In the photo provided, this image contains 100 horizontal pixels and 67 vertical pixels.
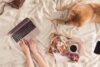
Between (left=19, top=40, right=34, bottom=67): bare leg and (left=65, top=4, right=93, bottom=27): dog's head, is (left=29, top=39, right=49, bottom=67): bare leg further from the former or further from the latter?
(left=65, top=4, right=93, bottom=27): dog's head

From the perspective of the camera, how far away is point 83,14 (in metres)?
1.56

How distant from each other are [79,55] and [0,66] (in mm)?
511

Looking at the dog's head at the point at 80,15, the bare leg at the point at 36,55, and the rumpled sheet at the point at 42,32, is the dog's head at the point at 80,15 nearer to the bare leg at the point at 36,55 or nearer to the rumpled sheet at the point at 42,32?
the rumpled sheet at the point at 42,32

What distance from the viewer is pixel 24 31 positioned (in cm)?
155

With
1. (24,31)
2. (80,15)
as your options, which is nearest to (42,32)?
(24,31)

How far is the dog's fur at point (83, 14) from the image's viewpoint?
1.56 metres

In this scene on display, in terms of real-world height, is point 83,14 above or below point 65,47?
above

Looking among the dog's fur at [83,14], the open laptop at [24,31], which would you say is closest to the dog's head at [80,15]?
the dog's fur at [83,14]

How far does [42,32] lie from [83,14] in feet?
0.98

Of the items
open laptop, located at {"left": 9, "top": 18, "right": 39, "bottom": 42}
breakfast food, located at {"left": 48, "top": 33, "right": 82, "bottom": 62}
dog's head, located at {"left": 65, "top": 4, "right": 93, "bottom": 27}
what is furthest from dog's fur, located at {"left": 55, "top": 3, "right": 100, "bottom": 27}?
open laptop, located at {"left": 9, "top": 18, "right": 39, "bottom": 42}


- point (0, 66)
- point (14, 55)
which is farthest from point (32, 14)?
point (0, 66)

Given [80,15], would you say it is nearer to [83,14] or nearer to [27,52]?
[83,14]

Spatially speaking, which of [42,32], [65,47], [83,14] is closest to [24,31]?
[42,32]

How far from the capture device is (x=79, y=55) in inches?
60.2
